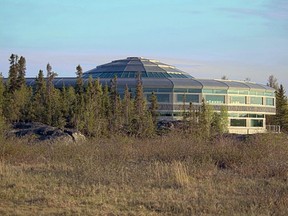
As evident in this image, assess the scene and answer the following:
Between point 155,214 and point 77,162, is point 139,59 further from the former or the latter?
point 155,214

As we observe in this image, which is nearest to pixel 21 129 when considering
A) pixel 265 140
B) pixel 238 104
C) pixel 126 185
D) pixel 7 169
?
pixel 7 169

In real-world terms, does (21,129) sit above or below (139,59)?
below

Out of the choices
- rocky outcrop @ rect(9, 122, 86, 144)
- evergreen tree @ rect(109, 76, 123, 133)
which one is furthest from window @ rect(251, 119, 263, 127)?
rocky outcrop @ rect(9, 122, 86, 144)

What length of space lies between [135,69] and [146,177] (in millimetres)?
63492

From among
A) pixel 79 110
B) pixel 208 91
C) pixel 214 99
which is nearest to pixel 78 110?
pixel 79 110

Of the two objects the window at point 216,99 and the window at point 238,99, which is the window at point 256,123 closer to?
the window at point 238,99

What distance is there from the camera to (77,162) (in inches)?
747

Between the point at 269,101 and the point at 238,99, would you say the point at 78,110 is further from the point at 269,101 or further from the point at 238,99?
the point at 269,101

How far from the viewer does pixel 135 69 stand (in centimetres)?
7856

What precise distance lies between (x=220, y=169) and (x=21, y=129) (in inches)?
553

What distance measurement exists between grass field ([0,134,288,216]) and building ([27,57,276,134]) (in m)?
47.8

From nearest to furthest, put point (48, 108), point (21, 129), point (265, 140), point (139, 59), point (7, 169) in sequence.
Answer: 1. point (7, 169)
2. point (265, 140)
3. point (21, 129)
4. point (48, 108)
5. point (139, 59)

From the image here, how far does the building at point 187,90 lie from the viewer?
71875mm

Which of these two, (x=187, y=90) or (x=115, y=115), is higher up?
(x=187, y=90)
